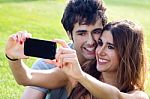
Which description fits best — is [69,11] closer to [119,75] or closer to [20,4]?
[119,75]

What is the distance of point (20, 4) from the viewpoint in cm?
1881

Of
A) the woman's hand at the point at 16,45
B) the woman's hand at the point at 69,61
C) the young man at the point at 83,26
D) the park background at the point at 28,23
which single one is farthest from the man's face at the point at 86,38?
the park background at the point at 28,23

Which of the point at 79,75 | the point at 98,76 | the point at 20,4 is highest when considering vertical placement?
the point at 79,75

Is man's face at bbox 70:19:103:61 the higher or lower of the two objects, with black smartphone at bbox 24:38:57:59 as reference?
lower

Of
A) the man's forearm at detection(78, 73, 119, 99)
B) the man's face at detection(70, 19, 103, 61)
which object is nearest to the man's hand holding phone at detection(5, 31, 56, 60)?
the man's forearm at detection(78, 73, 119, 99)

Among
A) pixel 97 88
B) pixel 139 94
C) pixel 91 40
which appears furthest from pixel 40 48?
pixel 91 40

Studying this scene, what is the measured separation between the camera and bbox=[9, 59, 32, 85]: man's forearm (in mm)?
3779

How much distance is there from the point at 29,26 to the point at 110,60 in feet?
32.5

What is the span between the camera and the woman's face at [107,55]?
12.5 ft

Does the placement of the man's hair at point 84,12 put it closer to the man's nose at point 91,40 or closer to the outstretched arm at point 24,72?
the man's nose at point 91,40

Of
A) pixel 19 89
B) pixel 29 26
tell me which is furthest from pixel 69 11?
pixel 29 26

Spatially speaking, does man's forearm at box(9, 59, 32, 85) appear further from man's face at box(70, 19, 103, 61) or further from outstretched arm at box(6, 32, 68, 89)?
man's face at box(70, 19, 103, 61)

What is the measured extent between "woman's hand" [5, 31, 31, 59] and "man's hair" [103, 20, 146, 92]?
70 cm

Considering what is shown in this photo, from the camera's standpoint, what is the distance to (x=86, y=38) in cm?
450
